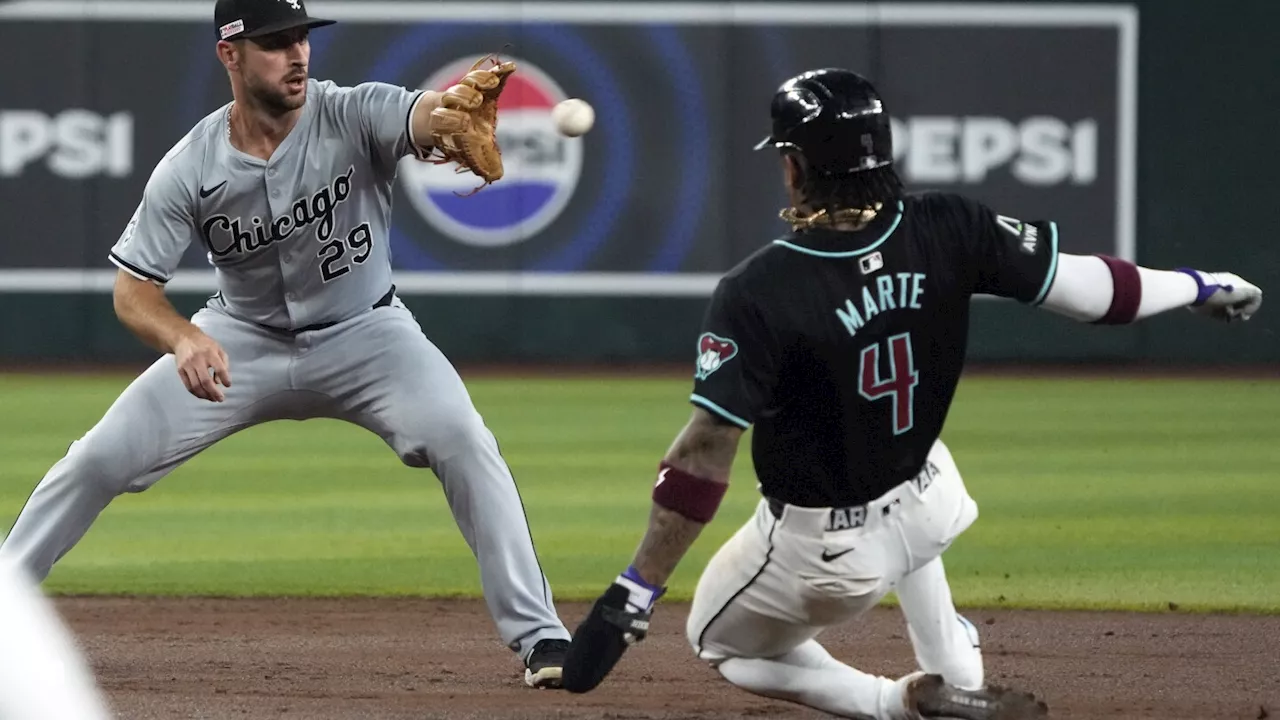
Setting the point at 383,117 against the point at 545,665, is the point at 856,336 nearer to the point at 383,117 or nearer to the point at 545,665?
the point at 545,665

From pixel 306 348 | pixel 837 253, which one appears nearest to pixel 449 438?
pixel 306 348

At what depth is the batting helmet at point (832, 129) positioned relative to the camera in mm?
4043

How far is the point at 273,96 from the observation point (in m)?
5.25

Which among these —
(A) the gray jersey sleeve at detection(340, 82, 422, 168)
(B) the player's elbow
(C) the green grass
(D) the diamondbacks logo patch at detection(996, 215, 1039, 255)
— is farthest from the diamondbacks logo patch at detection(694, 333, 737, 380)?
(C) the green grass

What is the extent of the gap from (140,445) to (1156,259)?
455 inches

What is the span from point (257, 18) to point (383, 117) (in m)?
0.43

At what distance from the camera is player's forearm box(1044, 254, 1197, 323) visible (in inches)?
166

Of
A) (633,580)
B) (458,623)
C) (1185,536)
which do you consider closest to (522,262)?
(1185,536)

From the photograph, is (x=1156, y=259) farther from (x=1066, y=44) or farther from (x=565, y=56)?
(x=565, y=56)

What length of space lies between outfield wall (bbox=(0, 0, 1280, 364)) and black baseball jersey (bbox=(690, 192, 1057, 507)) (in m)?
11.0

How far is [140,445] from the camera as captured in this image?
5.15m

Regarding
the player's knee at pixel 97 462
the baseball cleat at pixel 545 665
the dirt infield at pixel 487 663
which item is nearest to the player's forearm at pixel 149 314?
the player's knee at pixel 97 462

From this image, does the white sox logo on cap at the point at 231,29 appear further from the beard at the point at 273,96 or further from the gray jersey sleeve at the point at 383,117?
the gray jersey sleeve at the point at 383,117

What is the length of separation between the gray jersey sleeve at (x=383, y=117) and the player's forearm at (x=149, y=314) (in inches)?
27.9
